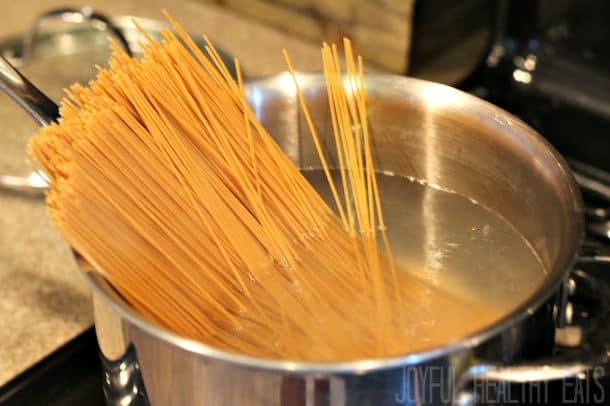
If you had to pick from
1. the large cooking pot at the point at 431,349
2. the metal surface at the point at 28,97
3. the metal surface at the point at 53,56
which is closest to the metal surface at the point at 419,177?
the large cooking pot at the point at 431,349

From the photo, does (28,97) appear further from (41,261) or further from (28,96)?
(41,261)

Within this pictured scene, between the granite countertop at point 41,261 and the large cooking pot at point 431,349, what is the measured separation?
17 centimetres

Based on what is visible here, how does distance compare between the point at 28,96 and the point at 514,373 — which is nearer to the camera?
the point at 514,373

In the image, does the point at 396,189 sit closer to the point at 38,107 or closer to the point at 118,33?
the point at 38,107

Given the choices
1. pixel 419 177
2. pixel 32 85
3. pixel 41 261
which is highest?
pixel 32 85

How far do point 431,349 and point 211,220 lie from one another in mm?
224

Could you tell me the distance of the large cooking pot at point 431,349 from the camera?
0.49m

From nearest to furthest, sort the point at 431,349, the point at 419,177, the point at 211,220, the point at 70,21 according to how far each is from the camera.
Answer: the point at 431,349, the point at 211,220, the point at 419,177, the point at 70,21

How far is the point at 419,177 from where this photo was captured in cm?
78

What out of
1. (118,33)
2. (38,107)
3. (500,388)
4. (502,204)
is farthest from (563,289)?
(118,33)

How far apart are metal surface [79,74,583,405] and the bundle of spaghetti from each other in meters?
0.04

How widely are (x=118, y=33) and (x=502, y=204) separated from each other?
0.56 meters

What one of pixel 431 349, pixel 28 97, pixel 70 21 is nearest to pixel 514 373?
pixel 431 349

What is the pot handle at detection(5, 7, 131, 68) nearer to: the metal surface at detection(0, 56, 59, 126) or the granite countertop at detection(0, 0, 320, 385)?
the granite countertop at detection(0, 0, 320, 385)
